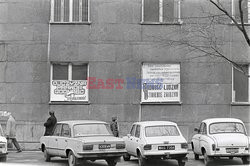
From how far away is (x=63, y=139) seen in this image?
50.4 ft

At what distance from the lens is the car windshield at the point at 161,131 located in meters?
15.8

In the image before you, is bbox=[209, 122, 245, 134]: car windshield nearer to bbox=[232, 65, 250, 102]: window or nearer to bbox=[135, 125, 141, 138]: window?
bbox=[135, 125, 141, 138]: window

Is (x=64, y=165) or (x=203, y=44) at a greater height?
(x=203, y=44)

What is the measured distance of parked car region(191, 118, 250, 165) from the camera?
50.1ft

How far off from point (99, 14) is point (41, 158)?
7746 mm

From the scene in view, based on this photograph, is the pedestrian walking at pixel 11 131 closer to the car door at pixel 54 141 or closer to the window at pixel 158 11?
the car door at pixel 54 141

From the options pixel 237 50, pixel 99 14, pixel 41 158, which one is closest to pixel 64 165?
pixel 41 158

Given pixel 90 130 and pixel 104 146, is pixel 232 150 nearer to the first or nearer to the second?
pixel 104 146

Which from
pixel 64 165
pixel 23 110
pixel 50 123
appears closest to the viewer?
pixel 64 165

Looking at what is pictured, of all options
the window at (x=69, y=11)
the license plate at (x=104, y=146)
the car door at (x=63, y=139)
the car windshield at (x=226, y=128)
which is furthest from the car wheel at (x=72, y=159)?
the window at (x=69, y=11)

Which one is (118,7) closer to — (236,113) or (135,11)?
(135,11)

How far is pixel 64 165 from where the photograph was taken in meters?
15.9

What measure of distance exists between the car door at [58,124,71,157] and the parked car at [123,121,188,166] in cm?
229

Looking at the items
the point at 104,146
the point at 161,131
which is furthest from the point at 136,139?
the point at 104,146
